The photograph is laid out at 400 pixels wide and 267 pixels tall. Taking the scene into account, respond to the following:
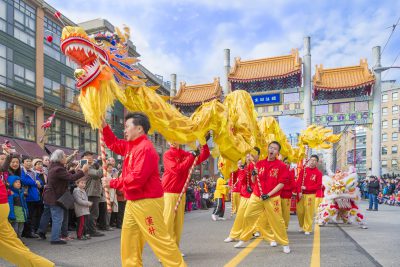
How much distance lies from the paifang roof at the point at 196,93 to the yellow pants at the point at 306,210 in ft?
60.4

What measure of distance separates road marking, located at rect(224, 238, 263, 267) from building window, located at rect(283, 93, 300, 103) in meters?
16.3

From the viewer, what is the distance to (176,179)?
535 cm

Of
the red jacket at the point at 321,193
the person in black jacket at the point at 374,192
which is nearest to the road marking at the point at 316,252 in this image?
the red jacket at the point at 321,193

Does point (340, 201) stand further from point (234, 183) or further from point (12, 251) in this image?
point (12, 251)

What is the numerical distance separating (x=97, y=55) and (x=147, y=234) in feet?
6.50

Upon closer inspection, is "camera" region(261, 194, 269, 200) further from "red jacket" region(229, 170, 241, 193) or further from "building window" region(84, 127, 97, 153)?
"building window" region(84, 127, 97, 153)

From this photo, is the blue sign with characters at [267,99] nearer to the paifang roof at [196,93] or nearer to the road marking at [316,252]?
the paifang roof at [196,93]

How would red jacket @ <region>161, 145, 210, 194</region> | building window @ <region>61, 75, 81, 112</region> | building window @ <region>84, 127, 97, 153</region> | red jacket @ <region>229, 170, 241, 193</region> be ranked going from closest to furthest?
1. red jacket @ <region>161, 145, 210, 194</region>
2. red jacket @ <region>229, 170, 241, 193</region>
3. building window @ <region>61, 75, 81, 112</region>
4. building window @ <region>84, 127, 97, 153</region>

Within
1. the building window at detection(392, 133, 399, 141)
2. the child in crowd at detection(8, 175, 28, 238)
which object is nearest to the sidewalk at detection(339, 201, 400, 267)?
the child in crowd at detection(8, 175, 28, 238)

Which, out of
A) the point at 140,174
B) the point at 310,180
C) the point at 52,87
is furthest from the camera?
the point at 52,87

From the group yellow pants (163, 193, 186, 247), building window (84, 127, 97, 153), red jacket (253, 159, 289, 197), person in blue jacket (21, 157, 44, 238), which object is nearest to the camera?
yellow pants (163, 193, 186, 247)

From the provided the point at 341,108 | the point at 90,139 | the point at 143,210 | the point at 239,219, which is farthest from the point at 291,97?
the point at 143,210

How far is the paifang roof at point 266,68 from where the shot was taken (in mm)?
22950

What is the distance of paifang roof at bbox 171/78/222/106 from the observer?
26.8m
